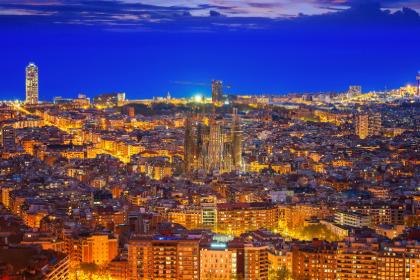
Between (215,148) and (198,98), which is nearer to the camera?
(215,148)

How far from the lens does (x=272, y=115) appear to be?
46875 millimetres

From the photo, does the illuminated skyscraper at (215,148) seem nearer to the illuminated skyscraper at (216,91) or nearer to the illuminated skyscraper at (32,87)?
the illuminated skyscraper at (216,91)

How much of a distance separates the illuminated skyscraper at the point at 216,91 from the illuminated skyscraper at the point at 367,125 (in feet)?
19.1

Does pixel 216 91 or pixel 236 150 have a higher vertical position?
pixel 216 91

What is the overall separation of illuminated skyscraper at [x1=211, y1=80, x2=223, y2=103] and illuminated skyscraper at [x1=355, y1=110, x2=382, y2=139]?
5.83 m

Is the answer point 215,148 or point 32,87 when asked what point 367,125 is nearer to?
point 215,148

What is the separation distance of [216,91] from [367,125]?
7180 mm

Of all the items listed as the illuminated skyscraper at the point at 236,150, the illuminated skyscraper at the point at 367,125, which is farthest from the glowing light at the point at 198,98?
the illuminated skyscraper at the point at 236,150

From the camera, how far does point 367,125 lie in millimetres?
40719

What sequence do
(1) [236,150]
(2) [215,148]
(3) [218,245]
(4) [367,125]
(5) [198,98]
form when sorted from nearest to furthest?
(3) [218,245]
(2) [215,148]
(1) [236,150]
(4) [367,125]
(5) [198,98]

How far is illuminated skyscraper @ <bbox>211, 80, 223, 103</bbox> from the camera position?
44656 mm

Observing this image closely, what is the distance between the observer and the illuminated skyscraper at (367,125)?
39812 millimetres

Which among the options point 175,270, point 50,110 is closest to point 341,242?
point 175,270

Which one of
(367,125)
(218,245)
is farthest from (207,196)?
(367,125)
